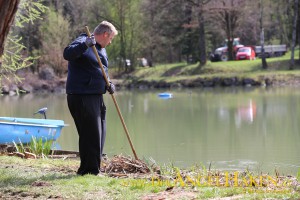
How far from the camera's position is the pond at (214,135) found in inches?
403

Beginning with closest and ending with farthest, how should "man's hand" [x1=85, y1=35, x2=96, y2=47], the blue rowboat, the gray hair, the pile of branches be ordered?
"man's hand" [x1=85, y1=35, x2=96, y2=47]
the gray hair
the pile of branches
the blue rowboat

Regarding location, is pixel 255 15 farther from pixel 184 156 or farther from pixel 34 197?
pixel 34 197

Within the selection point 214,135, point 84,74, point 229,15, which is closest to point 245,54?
point 229,15

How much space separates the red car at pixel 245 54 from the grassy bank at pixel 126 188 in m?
38.4

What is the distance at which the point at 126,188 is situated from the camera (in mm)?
5020

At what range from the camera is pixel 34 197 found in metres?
4.74

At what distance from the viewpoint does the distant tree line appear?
43.0 meters

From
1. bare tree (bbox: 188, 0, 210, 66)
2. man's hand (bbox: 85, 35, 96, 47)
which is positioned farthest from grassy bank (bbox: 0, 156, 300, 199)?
bare tree (bbox: 188, 0, 210, 66)

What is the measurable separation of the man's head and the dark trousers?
0.62m

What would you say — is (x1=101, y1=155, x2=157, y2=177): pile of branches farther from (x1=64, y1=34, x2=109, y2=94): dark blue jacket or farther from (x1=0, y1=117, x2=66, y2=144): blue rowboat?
(x1=0, y1=117, x2=66, y2=144): blue rowboat

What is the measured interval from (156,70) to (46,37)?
9357 millimetres

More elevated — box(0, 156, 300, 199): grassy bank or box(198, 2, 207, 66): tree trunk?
box(198, 2, 207, 66): tree trunk

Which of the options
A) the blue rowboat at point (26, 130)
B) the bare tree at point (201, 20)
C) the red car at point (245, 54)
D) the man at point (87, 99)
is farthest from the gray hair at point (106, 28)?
the red car at point (245, 54)

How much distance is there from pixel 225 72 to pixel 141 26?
1026 centimetres
